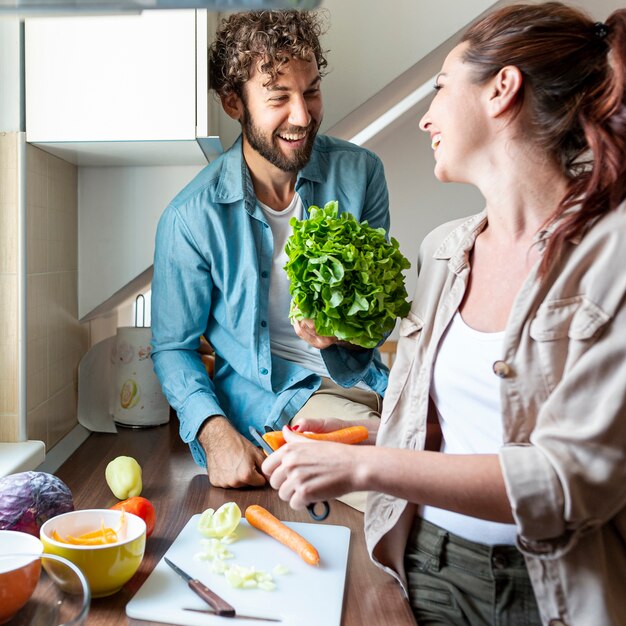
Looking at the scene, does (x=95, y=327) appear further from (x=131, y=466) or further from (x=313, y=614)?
(x=313, y=614)

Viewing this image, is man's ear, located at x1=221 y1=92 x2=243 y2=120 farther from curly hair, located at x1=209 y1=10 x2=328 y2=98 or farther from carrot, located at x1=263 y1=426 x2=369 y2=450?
carrot, located at x1=263 y1=426 x2=369 y2=450

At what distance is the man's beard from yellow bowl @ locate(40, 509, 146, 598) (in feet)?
3.55

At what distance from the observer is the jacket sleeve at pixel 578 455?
1000 millimetres

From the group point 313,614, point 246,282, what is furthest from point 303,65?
point 313,614

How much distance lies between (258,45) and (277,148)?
0.83 feet

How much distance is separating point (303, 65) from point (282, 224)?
0.41 metres

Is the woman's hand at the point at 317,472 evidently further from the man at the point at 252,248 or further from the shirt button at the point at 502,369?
the man at the point at 252,248

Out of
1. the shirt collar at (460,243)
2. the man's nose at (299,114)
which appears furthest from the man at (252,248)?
the shirt collar at (460,243)

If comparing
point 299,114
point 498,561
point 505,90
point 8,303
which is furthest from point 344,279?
point 8,303

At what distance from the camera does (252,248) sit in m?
1.94

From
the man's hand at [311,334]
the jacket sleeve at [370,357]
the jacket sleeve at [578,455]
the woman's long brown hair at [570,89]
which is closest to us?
the jacket sleeve at [578,455]

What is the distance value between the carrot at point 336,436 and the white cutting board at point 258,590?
17 cm

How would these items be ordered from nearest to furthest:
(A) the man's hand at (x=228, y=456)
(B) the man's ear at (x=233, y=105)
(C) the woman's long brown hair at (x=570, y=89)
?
1. (C) the woman's long brown hair at (x=570, y=89)
2. (A) the man's hand at (x=228, y=456)
3. (B) the man's ear at (x=233, y=105)

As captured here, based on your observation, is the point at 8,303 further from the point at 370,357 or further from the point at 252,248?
the point at 370,357
